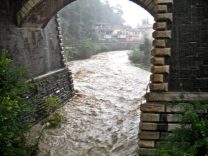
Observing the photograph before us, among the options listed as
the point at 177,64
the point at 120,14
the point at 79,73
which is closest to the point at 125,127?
the point at 177,64

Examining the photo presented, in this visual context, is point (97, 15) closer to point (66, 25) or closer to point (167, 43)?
point (66, 25)

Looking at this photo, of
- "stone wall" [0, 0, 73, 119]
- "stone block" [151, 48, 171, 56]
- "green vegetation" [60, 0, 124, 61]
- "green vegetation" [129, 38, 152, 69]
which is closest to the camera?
"stone block" [151, 48, 171, 56]

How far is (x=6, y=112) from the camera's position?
7.53 m

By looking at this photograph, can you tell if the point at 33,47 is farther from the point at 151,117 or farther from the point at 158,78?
the point at 151,117

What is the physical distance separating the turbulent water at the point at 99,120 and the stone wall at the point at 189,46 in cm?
251

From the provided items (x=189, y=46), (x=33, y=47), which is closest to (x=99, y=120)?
(x=33, y=47)

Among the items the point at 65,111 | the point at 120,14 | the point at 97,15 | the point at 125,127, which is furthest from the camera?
the point at 120,14

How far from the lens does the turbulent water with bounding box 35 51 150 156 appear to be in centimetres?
999

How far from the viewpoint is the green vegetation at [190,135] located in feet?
21.5

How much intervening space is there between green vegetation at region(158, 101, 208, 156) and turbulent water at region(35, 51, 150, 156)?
7.58 ft

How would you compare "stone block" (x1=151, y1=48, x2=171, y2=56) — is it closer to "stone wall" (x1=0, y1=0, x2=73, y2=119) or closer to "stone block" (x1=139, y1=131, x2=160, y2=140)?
"stone block" (x1=139, y1=131, x2=160, y2=140)

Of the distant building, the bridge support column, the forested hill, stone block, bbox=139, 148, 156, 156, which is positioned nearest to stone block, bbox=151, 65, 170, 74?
the bridge support column

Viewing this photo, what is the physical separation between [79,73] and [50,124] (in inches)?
446

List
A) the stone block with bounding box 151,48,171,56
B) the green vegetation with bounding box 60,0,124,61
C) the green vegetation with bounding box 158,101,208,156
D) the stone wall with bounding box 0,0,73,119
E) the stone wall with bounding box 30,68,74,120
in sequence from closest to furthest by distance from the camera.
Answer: the green vegetation with bounding box 158,101,208,156, the stone block with bounding box 151,48,171,56, the stone wall with bounding box 0,0,73,119, the stone wall with bounding box 30,68,74,120, the green vegetation with bounding box 60,0,124,61
